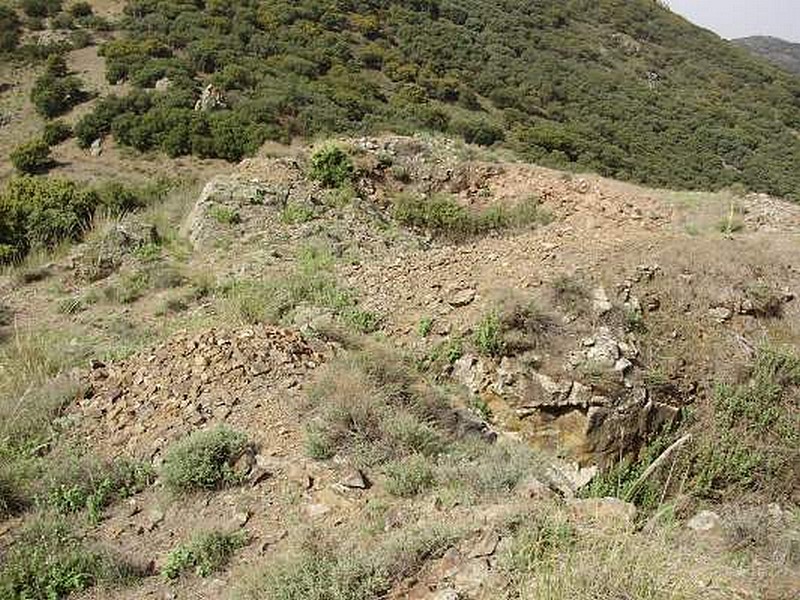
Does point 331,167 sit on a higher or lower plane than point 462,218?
higher

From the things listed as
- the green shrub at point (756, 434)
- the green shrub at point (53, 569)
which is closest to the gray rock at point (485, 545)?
the green shrub at point (53, 569)

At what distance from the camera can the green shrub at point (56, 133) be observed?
71.1 feet

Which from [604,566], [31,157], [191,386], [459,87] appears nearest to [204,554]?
[191,386]

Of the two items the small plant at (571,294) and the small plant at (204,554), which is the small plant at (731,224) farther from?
the small plant at (204,554)

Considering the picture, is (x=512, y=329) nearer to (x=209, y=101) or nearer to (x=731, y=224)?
(x=731, y=224)

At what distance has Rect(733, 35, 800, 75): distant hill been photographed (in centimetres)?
9072

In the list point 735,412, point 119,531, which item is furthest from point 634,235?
point 119,531

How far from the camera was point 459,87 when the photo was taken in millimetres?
29047

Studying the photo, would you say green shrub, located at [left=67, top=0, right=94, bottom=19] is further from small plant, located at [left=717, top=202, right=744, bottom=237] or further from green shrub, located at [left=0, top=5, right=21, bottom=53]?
small plant, located at [left=717, top=202, right=744, bottom=237]

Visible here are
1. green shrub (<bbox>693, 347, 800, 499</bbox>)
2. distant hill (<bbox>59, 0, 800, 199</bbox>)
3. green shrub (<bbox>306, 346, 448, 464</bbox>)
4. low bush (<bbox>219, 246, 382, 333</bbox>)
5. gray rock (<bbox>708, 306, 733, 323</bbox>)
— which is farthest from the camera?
distant hill (<bbox>59, 0, 800, 199</bbox>)

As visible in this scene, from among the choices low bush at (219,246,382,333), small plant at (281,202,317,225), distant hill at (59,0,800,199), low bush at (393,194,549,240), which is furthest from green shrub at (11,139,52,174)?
low bush at (219,246,382,333)

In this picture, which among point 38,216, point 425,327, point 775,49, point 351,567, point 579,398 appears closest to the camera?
point 351,567

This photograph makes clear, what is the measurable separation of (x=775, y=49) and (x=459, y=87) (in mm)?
93019

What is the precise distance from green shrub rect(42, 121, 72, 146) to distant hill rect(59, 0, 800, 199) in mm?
632
